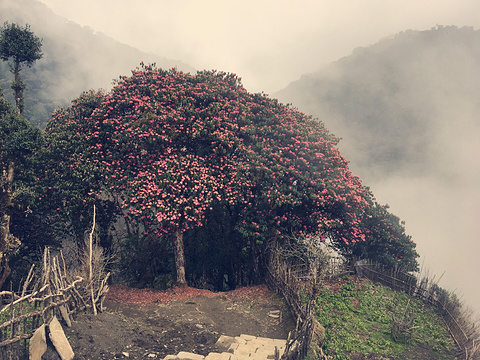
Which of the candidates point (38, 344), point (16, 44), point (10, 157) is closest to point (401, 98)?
point (16, 44)

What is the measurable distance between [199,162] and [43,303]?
9107 mm

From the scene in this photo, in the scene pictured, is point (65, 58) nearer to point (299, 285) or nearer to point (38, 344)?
point (299, 285)

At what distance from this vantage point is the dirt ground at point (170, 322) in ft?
34.4

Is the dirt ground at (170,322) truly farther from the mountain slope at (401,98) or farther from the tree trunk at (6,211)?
the mountain slope at (401,98)

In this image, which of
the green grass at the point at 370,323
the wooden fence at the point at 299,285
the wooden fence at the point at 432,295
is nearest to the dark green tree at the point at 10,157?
the wooden fence at the point at 299,285

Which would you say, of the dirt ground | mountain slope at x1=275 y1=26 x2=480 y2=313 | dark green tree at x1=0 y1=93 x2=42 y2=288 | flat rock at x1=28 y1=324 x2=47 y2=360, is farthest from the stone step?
mountain slope at x1=275 y1=26 x2=480 y2=313

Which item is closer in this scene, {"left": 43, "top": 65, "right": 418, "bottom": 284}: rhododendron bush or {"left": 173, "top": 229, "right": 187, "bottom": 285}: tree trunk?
{"left": 43, "top": 65, "right": 418, "bottom": 284}: rhododendron bush

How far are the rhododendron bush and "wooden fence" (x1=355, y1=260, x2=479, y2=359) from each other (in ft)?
7.35

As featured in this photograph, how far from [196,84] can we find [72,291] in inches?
479

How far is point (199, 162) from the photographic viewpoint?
55.2 ft

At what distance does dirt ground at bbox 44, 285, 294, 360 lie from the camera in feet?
34.4

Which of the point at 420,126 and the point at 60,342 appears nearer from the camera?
the point at 60,342

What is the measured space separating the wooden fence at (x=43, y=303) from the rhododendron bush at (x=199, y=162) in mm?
4383

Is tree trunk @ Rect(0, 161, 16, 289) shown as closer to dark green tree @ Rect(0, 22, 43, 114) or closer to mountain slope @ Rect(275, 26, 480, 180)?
dark green tree @ Rect(0, 22, 43, 114)
